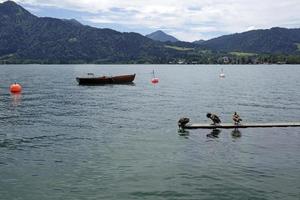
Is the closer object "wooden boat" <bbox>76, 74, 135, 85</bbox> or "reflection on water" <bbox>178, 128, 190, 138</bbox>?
"reflection on water" <bbox>178, 128, 190, 138</bbox>

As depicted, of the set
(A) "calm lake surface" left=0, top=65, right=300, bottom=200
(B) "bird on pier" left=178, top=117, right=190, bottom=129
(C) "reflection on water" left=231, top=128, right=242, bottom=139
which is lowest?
(A) "calm lake surface" left=0, top=65, right=300, bottom=200

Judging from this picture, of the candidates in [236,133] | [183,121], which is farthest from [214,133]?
[183,121]

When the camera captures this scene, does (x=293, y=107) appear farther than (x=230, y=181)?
Yes

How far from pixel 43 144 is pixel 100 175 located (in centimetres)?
1332

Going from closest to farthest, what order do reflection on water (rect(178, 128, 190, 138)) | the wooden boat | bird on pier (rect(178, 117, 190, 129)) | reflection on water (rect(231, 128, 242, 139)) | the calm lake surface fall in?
the calm lake surface
reflection on water (rect(231, 128, 242, 139))
reflection on water (rect(178, 128, 190, 138))
bird on pier (rect(178, 117, 190, 129))
the wooden boat

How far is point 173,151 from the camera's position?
4012 centimetres

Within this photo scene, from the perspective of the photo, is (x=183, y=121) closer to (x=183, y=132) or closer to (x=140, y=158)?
(x=183, y=132)

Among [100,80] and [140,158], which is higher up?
[100,80]

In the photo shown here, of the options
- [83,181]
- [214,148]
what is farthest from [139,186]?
[214,148]

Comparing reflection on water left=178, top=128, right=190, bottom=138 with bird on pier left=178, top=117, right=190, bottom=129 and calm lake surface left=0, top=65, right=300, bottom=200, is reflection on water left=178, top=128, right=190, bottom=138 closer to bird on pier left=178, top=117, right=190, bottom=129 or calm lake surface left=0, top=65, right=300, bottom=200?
calm lake surface left=0, top=65, right=300, bottom=200

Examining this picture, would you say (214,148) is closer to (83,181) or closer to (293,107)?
(83,181)

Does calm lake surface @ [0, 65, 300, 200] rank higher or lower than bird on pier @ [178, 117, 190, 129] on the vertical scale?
lower

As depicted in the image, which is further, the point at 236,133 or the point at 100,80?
the point at 100,80

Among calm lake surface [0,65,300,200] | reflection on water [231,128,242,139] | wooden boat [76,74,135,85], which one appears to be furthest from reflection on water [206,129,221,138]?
wooden boat [76,74,135,85]
